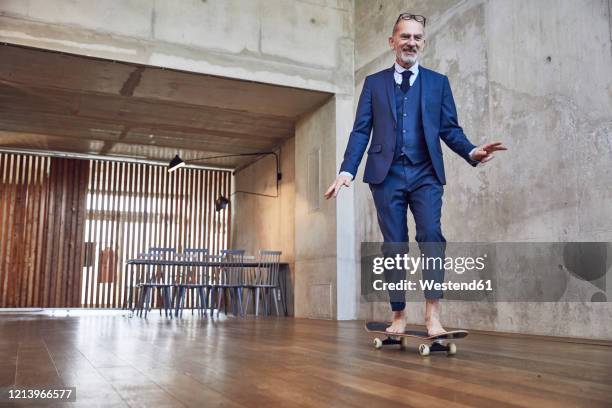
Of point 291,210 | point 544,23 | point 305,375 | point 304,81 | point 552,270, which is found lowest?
point 305,375

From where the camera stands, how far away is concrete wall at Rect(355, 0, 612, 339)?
14.0ft

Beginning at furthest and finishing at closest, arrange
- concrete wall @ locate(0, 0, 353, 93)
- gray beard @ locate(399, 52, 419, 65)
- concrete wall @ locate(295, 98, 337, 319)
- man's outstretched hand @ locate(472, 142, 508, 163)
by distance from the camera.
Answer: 1. concrete wall @ locate(295, 98, 337, 319)
2. concrete wall @ locate(0, 0, 353, 93)
3. gray beard @ locate(399, 52, 419, 65)
4. man's outstretched hand @ locate(472, 142, 508, 163)

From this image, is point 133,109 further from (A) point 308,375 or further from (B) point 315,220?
(A) point 308,375

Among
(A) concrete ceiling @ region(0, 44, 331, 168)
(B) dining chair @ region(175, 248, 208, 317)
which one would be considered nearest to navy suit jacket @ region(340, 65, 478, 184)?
(A) concrete ceiling @ region(0, 44, 331, 168)

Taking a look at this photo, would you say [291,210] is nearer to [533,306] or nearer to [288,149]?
[288,149]

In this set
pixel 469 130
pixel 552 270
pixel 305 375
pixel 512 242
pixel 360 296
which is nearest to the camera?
pixel 305 375

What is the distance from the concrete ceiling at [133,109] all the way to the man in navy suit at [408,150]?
4698 mm

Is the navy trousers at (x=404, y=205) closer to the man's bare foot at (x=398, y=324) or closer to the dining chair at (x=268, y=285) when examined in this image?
the man's bare foot at (x=398, y=324)

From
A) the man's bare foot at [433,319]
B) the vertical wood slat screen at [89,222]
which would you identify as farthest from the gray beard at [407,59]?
the vertical wood slat screen at [89,222]

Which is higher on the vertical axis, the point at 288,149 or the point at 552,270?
the point at 288,149

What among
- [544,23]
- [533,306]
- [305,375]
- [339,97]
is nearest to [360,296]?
[339,97]

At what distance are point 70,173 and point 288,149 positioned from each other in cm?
578

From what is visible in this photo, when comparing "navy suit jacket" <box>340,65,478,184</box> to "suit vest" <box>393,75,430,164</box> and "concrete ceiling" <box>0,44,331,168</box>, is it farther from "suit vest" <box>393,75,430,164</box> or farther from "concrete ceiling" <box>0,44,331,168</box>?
"concrete ceiling" <box>0,44,331,168</box>

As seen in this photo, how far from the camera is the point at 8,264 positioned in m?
13.0
